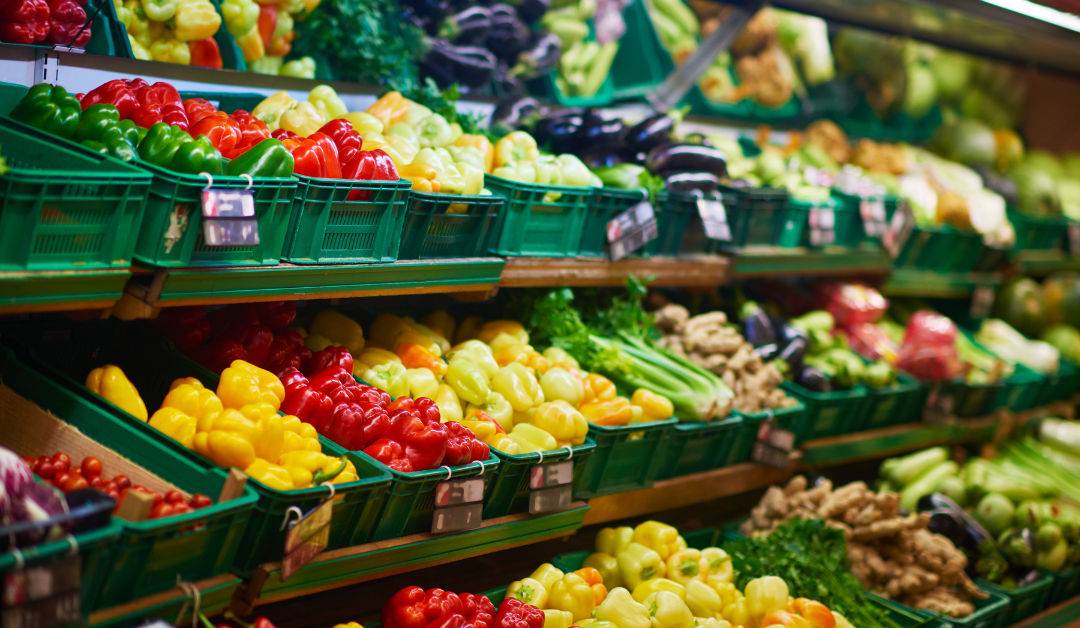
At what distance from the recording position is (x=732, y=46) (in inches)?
217

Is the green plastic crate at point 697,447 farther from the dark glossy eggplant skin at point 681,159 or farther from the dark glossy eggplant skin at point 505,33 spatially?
the dark glossy eggplant skin at point 505,33

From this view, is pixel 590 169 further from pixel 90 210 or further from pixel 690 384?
pixel 90 210

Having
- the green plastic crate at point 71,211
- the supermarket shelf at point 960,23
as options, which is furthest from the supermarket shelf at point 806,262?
the green plastic crate at point 71,211

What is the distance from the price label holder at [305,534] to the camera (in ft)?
6.00

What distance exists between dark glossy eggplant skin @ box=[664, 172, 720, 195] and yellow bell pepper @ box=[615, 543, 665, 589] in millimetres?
1379

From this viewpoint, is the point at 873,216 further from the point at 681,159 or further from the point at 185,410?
the point at 185,410

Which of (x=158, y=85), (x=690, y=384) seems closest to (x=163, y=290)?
(x=158, y=85)

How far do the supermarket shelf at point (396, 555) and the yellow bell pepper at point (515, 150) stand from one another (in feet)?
3.99

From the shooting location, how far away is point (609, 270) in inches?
124

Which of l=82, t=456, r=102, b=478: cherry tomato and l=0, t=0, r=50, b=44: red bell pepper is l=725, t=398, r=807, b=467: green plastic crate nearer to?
l=82, t=456, r=102, b=478: cherry tomato

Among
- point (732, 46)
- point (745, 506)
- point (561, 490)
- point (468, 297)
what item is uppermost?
point (732, 46)

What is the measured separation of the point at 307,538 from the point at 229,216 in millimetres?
687

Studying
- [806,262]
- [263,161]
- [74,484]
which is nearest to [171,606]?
[74,484]

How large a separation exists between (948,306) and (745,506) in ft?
9.13
